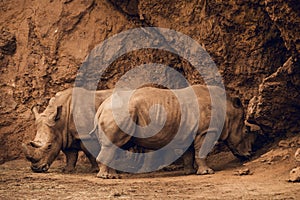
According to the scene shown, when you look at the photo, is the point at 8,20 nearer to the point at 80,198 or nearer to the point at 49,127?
the point at 49,127

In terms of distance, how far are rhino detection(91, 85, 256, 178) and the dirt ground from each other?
0.28 metres

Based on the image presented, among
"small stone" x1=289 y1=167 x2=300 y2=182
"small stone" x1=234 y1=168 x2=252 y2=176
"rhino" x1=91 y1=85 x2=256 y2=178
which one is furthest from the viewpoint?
"rhino" x1=91 y1=85 x2=256 y2=178

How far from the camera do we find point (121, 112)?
9391 millimetres

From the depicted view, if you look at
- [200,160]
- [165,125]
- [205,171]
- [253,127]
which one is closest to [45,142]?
[165,125]

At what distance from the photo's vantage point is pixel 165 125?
953 cm

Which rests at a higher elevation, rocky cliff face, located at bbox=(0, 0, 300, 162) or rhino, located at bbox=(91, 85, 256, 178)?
rocky cliff face, located at bbox=(0, 0, 300, 162)

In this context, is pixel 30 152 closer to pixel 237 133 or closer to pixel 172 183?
pixel 172 183

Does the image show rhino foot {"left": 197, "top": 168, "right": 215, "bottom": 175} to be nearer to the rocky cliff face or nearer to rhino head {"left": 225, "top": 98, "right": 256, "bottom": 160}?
Answer: rhino head {"left": 225, "top": 98, "right": 256, "bottom": 160}

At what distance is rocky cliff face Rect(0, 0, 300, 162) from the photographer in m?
10.3

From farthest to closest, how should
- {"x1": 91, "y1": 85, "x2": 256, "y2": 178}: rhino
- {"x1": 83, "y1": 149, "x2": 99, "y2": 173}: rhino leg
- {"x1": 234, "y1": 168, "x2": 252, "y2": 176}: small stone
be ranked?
{"x1": 83, "y1": 149, "x2": 99, "y2": 173}: rhino leg, {"x1": 91, "y1": 85, "x2": 256, "y2": 178}: rhino, {"x1": 234, "y1": 168, "x2": 252, "y2": 176}: small stone

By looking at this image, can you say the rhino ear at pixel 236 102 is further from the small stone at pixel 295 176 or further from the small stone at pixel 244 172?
the small stone at pixel 295 176

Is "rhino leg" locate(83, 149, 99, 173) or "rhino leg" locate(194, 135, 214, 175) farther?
"rhino leg" locate(83, 149, 99, 173)

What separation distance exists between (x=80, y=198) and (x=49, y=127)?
3163mm

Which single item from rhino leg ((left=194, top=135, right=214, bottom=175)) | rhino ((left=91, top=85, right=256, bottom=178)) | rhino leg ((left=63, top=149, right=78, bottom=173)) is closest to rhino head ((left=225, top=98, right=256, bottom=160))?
rhino ((left=91, top=85, right=256, bottom=178))
